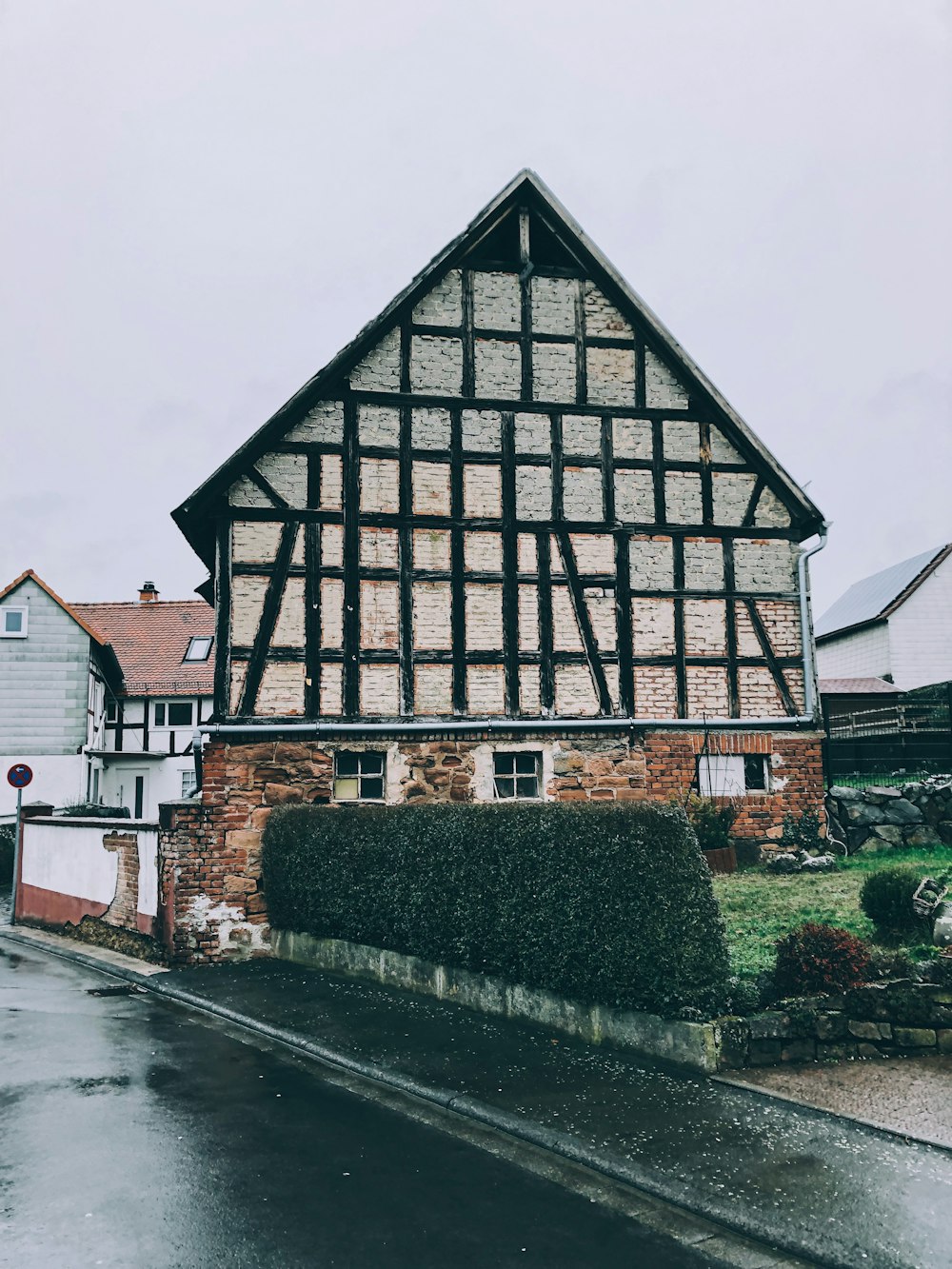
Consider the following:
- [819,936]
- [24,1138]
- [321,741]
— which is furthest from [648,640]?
[24,1138]

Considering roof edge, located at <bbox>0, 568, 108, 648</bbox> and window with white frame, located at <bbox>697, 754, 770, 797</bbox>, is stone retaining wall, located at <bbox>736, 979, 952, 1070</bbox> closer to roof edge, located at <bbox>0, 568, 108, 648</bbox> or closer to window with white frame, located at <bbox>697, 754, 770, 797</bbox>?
window with white frame, located at <bbox>697, 754, 770, 797</bbox>

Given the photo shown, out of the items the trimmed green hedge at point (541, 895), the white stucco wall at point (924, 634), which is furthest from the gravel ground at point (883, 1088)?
the white stucco wall at point (924, 634)

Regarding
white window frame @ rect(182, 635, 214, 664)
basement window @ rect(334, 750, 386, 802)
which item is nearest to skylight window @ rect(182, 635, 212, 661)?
white window frame @ rect(182, 635, 214, 664)

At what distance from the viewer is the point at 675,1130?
671cm

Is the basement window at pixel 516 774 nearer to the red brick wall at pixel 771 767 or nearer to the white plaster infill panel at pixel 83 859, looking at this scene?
the red brick wall at pixel 771 767

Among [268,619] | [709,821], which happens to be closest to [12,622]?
[268,619]

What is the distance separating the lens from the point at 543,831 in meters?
9.38

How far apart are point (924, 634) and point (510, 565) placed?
2522cm

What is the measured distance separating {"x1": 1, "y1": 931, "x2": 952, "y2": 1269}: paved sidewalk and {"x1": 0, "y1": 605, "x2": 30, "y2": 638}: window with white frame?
23.4 m

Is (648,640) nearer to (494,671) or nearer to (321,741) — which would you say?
(494,671)

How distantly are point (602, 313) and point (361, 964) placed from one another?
10.6 metres

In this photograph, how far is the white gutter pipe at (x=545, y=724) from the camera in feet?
47.2

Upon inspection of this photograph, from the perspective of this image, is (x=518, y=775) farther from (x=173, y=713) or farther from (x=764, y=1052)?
(x=173, y=713)

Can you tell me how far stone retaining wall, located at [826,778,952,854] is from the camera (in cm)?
1627
